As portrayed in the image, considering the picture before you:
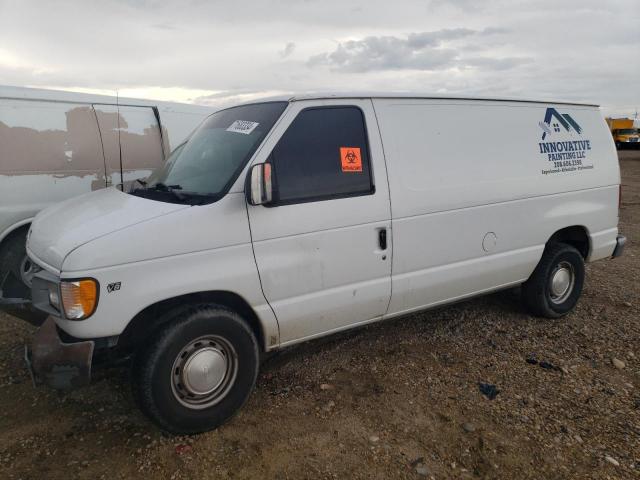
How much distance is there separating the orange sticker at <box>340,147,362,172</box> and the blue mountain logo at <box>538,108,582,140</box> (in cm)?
213

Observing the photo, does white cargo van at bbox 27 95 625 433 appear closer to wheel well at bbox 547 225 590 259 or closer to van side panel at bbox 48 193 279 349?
van side panel at bbox 48 193 279 349

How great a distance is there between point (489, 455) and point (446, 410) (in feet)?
1.60

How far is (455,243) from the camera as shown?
13.1 ft

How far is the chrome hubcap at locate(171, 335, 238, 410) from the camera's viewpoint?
3.02 meters

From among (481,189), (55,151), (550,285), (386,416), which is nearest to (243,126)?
(481,189)

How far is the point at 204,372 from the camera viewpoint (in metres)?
3.07

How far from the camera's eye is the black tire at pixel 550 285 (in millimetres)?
4770

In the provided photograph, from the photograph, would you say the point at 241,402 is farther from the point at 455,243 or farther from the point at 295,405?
the point at 455,243

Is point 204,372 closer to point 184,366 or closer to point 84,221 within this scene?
point 184,366

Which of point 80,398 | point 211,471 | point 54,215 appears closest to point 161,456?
point 211,471

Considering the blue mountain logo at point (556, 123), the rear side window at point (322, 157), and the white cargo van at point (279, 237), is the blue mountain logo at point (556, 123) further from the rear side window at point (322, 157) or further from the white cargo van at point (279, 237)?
the rear side window at point (322, 157)

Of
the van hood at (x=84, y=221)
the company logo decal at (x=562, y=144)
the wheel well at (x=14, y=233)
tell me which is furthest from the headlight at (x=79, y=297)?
the company logo decal at (x=562, y=144)

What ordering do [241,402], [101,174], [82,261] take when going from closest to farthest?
[82,261], [241,402], [101,174]

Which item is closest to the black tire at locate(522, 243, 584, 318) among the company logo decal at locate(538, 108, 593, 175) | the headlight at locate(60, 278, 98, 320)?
the company logo decal at locate(538, 108, 593, 175)
